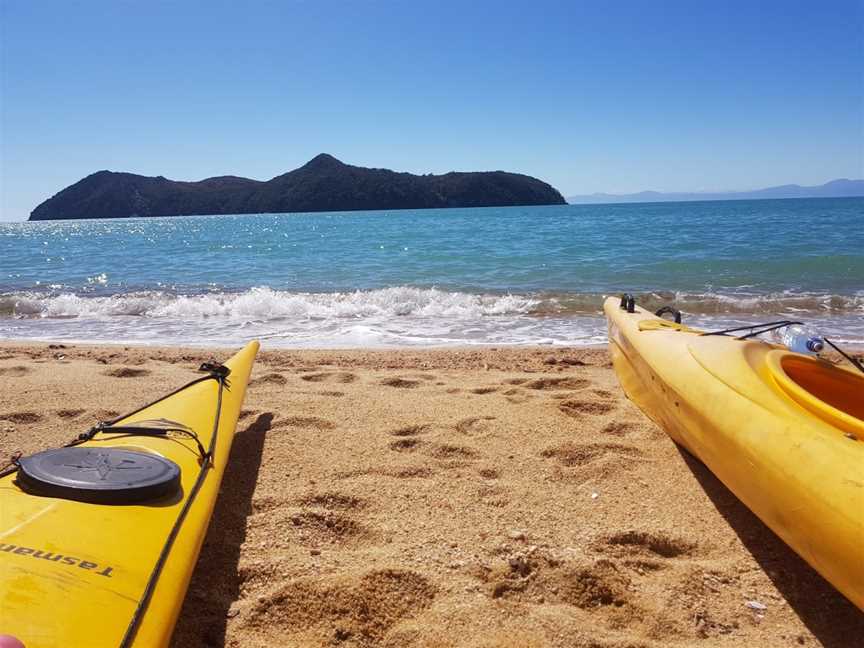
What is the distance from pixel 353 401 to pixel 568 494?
166 cm

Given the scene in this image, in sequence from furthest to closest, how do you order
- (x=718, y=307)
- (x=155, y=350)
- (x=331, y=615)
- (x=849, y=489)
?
(x=718, y=307), (x=155, y=350), (x=331, y=615), (x=849, y=489)

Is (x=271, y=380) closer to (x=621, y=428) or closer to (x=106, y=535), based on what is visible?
(x=621, y=428)

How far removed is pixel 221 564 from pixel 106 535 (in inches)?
20.3

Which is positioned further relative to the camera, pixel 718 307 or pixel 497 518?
pixel 718 307

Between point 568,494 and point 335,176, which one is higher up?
point 335,176

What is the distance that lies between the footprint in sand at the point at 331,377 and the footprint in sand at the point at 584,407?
1.59 metres

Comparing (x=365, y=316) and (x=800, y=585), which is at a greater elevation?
(x=365, y=316)

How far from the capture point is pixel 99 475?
1.73m

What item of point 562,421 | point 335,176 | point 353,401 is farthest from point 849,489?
point 335,176

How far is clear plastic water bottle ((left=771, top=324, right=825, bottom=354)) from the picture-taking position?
100.0 inches

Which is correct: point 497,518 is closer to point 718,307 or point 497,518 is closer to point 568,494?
point 568,494

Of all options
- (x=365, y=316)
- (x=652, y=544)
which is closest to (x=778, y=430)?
(x=652, y=544)

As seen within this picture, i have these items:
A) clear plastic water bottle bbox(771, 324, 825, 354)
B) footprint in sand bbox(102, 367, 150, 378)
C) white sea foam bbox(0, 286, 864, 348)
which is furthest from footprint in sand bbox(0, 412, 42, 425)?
clear plastic water bottle bbox(771, 324, 825, 354)

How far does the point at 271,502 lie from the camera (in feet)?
7.78
